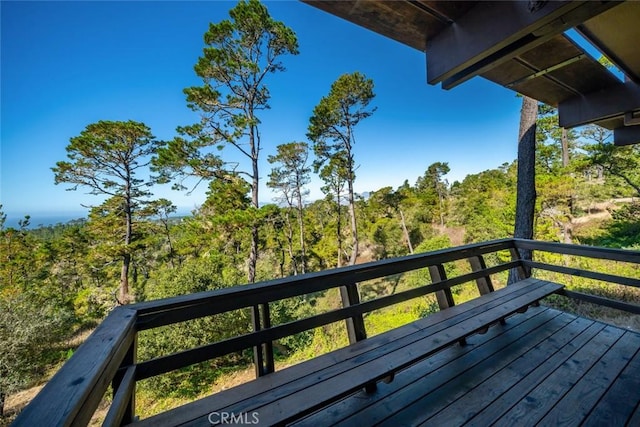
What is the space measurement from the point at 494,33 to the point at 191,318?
5.78 feet

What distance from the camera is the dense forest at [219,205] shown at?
8258mm

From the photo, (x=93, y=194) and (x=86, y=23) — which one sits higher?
(x=86, y=23)

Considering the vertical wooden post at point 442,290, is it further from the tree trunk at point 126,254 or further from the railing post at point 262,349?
the tree trunk at point 126,254

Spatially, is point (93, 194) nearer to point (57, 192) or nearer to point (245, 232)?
point (57, 192)

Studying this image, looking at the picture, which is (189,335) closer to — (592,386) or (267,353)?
(267,353)

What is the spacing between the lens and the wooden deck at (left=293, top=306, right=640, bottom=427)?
1229 millimetres

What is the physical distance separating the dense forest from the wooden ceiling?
7.78 meters

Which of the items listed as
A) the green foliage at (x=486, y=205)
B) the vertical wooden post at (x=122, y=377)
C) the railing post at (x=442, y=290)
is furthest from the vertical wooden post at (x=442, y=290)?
Answer: the green foliage at (x=486, y=205)

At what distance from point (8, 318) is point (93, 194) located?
5350 millimetres

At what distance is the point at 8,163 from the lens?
11516 mm

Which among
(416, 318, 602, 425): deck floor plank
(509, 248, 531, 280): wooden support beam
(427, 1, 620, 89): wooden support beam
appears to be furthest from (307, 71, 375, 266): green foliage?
(427, 1, 620, 89): wooden support beam

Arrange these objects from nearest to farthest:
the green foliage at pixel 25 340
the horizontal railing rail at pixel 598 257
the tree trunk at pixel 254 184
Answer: the horizontal railing rail at pixel 598 257
the green foliage at pixel 25 340
the tree trunk at pixel 254 184

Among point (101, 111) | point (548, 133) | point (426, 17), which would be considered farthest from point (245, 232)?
point (548, 133)
